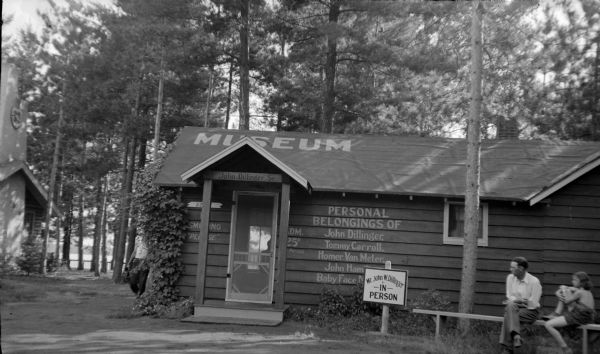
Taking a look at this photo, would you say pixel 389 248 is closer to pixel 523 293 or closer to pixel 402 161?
pixel 402 161

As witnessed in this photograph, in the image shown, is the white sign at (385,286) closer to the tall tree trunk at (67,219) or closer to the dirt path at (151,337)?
the dirt path at (151,337)

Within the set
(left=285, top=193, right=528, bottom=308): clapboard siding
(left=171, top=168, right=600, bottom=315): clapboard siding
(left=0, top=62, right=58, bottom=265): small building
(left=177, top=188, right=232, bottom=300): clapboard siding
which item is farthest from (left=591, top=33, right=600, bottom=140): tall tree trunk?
(left=0, top=62, right=58, bottom=265): small building

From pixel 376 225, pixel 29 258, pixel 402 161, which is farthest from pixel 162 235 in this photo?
pixel 29 258

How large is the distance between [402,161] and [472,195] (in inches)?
122

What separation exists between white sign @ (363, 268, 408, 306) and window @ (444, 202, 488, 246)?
2300mm

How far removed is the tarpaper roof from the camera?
39.0 ft

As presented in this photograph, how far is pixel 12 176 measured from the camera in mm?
21766

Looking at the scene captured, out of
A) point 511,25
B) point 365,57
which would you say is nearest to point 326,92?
point 365,57

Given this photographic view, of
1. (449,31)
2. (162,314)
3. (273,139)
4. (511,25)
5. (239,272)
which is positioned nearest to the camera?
(162,314)

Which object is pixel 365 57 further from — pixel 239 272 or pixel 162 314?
pixel 162 314

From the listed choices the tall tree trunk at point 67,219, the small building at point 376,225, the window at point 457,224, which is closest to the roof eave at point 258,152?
the small building at point 376,225

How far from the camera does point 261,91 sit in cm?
2675

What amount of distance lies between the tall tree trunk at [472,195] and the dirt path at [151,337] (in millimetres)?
1344

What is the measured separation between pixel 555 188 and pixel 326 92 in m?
12.4
